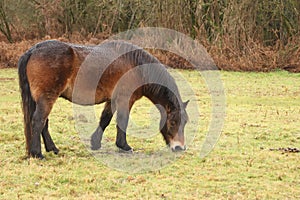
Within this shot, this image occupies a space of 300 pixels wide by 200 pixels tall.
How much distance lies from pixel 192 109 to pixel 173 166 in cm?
472

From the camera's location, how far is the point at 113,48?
6.96 m

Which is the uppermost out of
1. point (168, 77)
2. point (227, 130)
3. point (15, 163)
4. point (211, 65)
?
point (168, 77)

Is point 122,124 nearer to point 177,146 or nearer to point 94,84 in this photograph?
point 94,84

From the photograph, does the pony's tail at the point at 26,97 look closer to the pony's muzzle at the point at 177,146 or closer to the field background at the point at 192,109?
the field background at the point at 192,109

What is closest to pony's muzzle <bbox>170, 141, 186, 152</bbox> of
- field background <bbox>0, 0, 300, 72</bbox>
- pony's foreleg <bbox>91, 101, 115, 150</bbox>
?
pony's foreleg <bbox>91, 101, 115, 150</bbox>

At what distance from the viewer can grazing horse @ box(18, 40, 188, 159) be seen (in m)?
6.32

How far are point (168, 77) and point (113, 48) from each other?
0.84 metres

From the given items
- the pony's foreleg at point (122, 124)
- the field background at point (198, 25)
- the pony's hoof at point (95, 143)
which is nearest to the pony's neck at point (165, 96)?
the pony's foreleg at point (122, 124)

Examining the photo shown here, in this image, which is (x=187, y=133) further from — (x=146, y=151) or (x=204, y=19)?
(x=204, y=19)

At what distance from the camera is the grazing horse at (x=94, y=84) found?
632cm

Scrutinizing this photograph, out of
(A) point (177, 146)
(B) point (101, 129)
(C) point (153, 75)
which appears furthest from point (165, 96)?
(B) point (101, 129)

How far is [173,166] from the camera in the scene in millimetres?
6238

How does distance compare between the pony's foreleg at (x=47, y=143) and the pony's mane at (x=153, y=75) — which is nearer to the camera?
the pony's foreleg at (x=47, y=143)

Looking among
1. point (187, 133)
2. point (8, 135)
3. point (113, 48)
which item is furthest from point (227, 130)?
point (8, 135)
